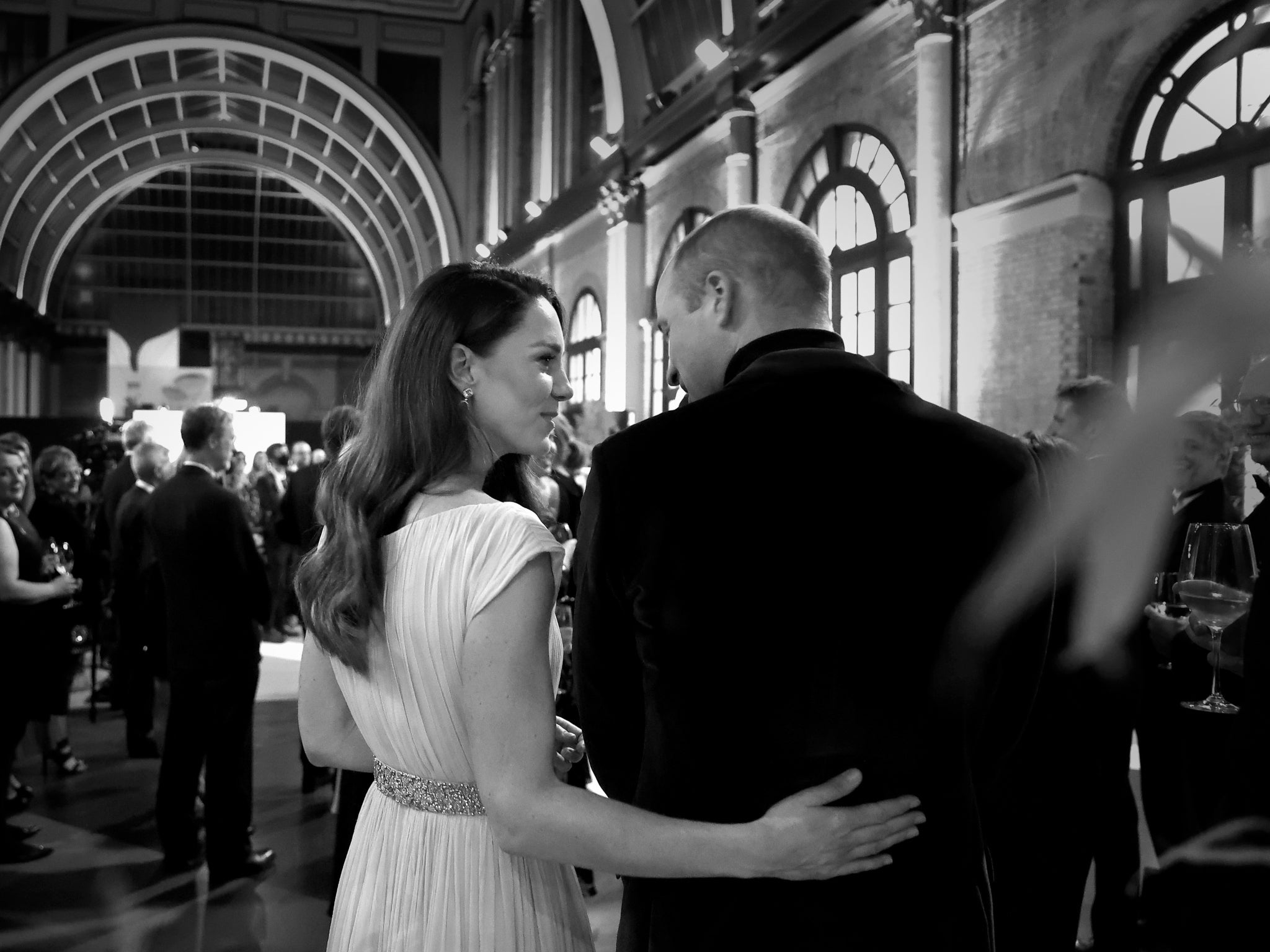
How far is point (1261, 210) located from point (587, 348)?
1621cm

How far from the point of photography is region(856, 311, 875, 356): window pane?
959 centimetres

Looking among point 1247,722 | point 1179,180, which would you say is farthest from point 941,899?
point 1179,180

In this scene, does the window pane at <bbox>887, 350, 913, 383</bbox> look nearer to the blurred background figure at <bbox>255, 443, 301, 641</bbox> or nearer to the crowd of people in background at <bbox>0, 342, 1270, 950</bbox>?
the crowd of people in background at <bbox>0, 342, 1270, 950</bbox>

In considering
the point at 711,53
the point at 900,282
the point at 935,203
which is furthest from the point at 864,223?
the point at 711,53

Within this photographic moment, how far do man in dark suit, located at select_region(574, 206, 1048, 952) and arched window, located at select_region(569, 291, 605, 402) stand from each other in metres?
13.9

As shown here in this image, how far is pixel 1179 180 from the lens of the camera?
1197 millimetres

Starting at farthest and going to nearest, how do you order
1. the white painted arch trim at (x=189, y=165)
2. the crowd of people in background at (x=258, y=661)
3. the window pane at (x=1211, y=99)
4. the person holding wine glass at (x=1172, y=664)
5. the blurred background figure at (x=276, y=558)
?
1. the white painted arch trim at (x=189, y=165)
2. the blurred background figure at (x=276, y=558)
3. the window pane at (x=1211, y=99)
4. the person holding wine glass at (x=1172, y=664)
5. the crowd of people in background at (x=258, y=661)

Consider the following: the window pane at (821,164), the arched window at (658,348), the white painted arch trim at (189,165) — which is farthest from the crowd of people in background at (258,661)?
the white painted arch trim at (189,165)

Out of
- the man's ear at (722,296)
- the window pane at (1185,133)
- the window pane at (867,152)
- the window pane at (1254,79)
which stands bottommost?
the man's ear at (722,296)

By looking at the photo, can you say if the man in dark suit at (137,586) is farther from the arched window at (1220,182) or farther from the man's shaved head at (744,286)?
the arched window at (1220,182)

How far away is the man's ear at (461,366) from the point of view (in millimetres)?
1538

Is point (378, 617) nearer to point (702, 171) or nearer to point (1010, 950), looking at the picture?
point (1010, 950)

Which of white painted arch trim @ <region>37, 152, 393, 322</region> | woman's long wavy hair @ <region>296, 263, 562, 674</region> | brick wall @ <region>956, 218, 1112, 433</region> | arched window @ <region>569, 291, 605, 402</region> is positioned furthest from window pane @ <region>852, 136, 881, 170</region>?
white painted arch trim @ <region>37, 152, 393, 322</region>

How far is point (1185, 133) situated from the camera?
20.7 ft
